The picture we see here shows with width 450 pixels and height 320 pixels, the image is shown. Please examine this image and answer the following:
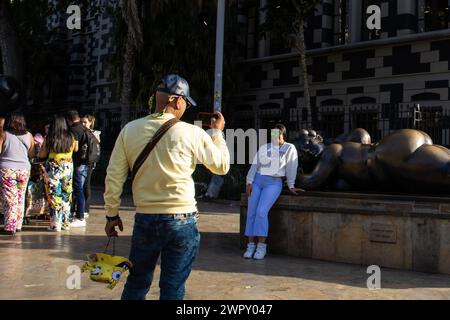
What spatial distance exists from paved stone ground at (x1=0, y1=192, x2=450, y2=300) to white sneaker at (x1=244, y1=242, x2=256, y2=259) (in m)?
0.12

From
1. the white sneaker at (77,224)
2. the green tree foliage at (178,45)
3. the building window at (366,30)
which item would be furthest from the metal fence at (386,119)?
the white sneaker at (77,224)

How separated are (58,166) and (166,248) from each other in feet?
18.4

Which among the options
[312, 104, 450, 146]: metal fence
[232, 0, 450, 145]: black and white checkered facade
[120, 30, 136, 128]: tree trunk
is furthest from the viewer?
[120, 30, 136, 128]: tree trunk

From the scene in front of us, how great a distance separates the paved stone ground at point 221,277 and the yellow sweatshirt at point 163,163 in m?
1.72

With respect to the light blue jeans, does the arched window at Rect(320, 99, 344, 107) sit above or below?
above

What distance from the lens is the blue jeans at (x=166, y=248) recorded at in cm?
369

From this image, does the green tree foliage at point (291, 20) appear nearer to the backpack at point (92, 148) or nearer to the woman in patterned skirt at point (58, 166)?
the backpack at point (92, 148)

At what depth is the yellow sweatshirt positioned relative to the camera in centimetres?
372

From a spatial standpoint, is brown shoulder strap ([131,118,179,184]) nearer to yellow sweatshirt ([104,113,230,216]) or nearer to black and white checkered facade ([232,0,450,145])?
yellow sweatshirt ([104,113,230,216])

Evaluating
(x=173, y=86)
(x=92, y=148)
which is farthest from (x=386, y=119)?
(x=173, y=86)

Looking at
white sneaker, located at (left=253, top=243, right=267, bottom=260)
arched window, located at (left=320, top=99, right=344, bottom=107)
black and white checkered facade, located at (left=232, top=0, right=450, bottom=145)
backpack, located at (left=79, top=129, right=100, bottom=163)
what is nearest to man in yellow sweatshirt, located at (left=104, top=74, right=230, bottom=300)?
white sneaker, located at (left=253, top=243, right=267, bottom=260)

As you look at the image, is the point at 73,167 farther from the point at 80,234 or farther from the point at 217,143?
the point at 217,143

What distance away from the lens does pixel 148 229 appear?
3.71m

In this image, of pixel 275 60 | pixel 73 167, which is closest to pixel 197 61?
pixel 275 60
